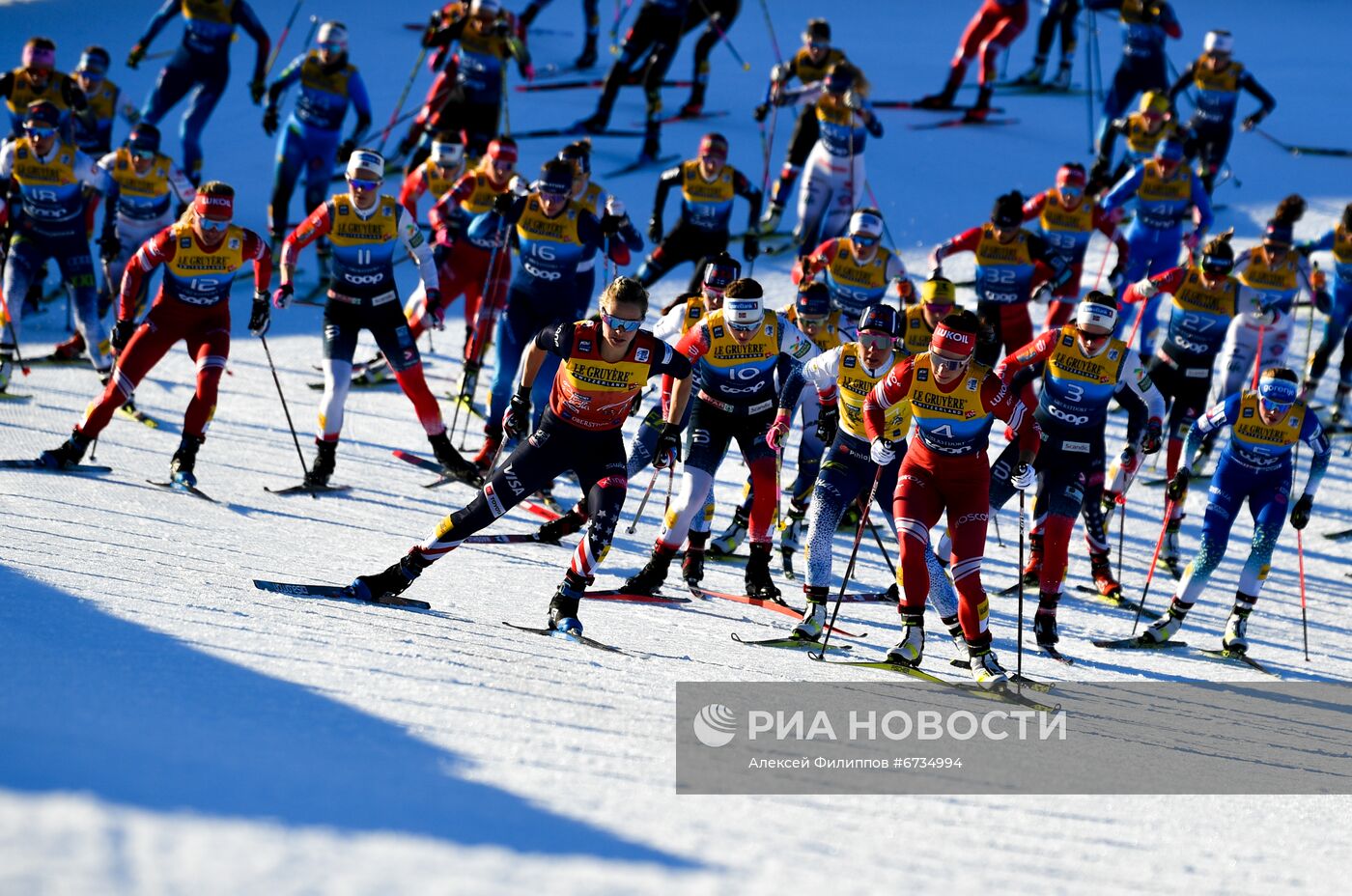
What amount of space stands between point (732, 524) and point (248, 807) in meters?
5.37

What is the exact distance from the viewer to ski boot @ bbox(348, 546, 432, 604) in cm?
774

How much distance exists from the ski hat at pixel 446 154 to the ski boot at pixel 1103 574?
243 inches

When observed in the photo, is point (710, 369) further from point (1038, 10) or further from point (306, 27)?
point (1038, 10)

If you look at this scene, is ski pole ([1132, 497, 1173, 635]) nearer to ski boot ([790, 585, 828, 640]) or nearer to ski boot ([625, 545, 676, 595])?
ski boot ([790, 585, 828, 640])

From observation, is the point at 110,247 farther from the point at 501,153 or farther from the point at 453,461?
A: the point at 453,461

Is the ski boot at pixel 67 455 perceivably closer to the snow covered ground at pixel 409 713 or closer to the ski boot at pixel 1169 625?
the snow covered ground at pixel 409 713

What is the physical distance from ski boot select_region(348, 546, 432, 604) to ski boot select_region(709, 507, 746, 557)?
2.59 metres

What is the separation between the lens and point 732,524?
32.9 feet

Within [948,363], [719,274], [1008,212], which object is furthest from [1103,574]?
[1008,212]

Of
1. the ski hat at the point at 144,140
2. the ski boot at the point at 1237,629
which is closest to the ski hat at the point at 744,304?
the ski boot at the point at 1237,629

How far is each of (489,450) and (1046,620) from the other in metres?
4.00

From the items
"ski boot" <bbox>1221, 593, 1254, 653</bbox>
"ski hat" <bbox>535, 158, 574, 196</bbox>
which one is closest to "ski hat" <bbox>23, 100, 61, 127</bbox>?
"ski hat" <bbox>535, 158, 574, 196</bbox>

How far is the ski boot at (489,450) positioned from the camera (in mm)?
10695

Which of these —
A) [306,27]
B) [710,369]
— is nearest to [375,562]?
[710,369]
